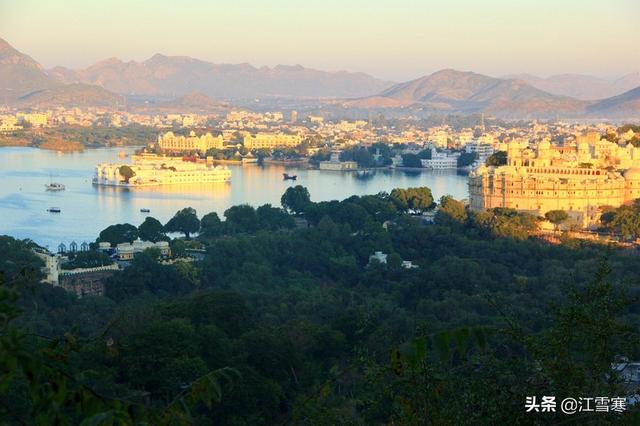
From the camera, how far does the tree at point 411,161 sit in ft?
88.6

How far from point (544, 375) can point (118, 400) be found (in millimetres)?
1284

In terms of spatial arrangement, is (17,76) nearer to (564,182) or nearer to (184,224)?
(184,224)

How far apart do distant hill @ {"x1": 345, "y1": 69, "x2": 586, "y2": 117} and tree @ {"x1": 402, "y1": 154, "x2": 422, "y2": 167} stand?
30.2 metres

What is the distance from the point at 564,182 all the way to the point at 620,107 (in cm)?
4197

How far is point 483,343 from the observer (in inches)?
62.3

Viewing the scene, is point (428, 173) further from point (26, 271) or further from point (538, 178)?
point (26, 271)

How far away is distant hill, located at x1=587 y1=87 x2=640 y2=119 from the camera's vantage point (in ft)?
168

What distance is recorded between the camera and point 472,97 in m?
76.2

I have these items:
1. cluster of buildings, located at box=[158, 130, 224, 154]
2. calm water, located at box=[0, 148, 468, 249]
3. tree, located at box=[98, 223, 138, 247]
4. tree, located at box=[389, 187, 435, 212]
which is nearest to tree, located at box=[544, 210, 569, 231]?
tree, located at box=[389, 187, 435, 212]

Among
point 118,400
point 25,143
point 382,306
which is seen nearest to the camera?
point 118,400

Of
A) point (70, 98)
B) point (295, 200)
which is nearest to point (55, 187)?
point (295, 200)

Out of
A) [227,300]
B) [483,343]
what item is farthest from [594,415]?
[227,300]

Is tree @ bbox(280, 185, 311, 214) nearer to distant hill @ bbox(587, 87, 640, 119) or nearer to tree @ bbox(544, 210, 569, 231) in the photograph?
tree @ bbox(544, 210, 569, 231)

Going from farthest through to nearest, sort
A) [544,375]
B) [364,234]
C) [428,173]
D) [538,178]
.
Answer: [428,173] < [538,178] < [364,234] < [544,375]
